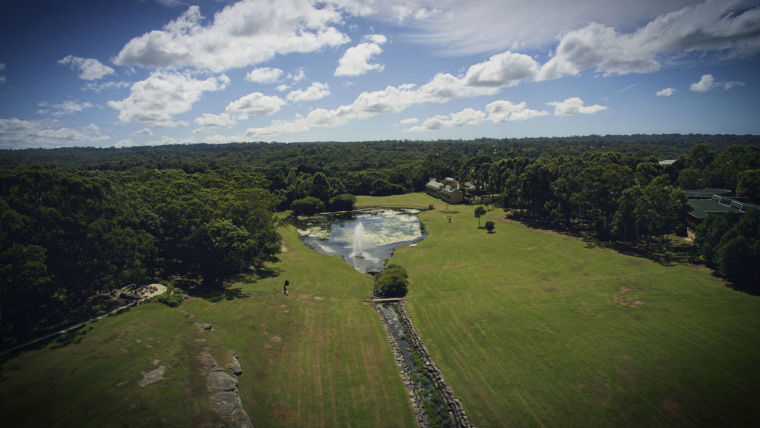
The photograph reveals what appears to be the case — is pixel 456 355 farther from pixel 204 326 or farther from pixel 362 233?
pixel 362 233

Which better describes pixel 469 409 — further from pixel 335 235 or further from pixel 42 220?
pixel 335 235

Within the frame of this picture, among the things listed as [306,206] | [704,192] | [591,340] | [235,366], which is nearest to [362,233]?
[306,206]

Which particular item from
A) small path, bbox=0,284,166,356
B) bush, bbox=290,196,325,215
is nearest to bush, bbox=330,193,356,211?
bush, bbox=290,196,325,215

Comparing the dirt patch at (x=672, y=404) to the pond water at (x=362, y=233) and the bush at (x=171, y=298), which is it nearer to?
the pond water at (x=362, y=233)

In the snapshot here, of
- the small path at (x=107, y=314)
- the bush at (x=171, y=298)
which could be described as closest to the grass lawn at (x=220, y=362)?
the bush at (x=171, y=298)

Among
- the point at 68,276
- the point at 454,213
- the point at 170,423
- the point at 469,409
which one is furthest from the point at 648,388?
the point at 454,213
